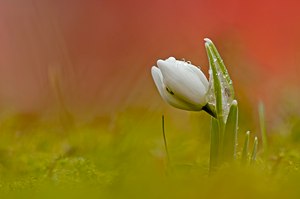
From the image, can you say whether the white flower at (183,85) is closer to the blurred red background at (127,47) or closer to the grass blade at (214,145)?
the grass blade at (214,145)

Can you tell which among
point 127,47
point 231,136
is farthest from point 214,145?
point 127,47

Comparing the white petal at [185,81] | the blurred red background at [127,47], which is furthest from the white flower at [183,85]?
the blurred red background at [127,47]

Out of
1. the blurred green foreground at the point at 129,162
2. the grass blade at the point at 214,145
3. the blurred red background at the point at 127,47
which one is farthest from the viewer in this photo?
the blurred red background at the point at 127,47

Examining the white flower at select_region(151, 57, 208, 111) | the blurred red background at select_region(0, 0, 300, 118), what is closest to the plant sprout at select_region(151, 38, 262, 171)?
the white flower at select_region(151, 57, 208, 111)

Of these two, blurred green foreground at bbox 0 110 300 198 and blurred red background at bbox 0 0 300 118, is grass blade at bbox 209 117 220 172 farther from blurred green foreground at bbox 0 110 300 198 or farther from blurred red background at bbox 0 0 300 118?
blurred red background at bbox 0 0 300 118

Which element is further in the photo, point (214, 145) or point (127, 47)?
point (127, 47)

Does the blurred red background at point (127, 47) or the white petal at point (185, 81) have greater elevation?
the white petal at point (185, 81)

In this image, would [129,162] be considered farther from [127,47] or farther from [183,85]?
[127,47]

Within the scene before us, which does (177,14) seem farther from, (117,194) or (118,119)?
(117,194)
